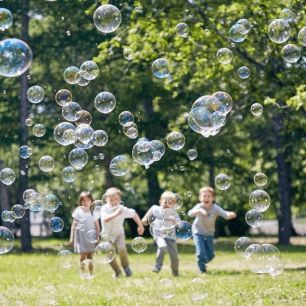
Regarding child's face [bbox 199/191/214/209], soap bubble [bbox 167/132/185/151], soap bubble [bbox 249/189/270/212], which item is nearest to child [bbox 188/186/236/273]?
child's face [bbox 199/191/214/209]

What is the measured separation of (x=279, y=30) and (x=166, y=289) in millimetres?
3688

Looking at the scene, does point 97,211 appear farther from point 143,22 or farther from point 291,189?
point 291,189

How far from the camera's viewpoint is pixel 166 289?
1041cm

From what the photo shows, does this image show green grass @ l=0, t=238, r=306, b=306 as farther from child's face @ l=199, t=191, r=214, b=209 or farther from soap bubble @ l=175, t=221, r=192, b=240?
child's face @ l=199, t=191, r=214, b=209

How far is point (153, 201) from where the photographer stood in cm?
2834

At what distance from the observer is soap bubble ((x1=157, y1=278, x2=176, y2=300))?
31.2ft

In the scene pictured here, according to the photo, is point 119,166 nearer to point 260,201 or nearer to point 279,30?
point 260,201

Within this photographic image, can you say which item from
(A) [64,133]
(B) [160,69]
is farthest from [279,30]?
(A) [64,133]

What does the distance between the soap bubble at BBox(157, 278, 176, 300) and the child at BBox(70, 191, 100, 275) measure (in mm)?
2309

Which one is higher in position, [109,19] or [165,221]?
[109,19]

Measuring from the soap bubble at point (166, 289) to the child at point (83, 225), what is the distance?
90.9 inches

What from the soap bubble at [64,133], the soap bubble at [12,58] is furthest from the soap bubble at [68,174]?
the soap bubble at [12,58]

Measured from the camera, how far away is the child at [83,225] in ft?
42.9

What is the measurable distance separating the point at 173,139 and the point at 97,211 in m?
2.50
